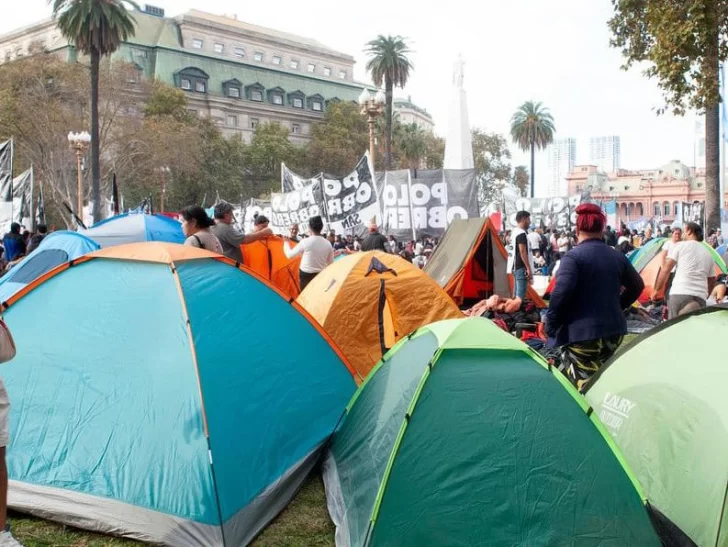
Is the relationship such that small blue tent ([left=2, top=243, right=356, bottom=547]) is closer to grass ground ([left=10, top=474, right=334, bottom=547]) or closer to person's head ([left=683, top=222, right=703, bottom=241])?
grass ground ([left=10, top=474, right=334, bottom=547])

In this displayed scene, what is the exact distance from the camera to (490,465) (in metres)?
3.26

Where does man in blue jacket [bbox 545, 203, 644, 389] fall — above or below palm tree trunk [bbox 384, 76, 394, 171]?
below

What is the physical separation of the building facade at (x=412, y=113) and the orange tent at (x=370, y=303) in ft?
311

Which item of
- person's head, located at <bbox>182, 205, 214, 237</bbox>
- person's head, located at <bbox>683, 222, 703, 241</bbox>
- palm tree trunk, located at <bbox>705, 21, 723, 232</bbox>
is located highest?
palm tree trunk, located at <bbox>705, 21, 723, 232</bbox>

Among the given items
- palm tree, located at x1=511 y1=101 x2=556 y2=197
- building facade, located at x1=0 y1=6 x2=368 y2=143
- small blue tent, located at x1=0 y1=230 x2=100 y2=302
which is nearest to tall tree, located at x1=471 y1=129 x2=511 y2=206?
palm tree, located at x1=511 y1=101 x2=556 y2=197

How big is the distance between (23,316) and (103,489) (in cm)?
139

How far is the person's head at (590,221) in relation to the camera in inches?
173

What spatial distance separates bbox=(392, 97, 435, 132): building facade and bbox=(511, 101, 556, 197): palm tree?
39.8 meters

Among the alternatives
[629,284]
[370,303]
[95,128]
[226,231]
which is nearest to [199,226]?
[226,231]

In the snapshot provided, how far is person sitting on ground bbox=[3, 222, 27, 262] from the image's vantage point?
477 inches

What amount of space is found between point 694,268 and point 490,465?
4895 mm

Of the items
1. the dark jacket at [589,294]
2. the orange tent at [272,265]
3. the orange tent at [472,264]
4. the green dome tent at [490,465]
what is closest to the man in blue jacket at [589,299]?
the dark jacket at [589,294]

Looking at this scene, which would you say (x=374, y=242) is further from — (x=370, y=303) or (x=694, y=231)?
(x=694, y=231)

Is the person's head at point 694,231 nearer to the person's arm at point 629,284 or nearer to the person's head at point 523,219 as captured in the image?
the person's head at point 523,219
